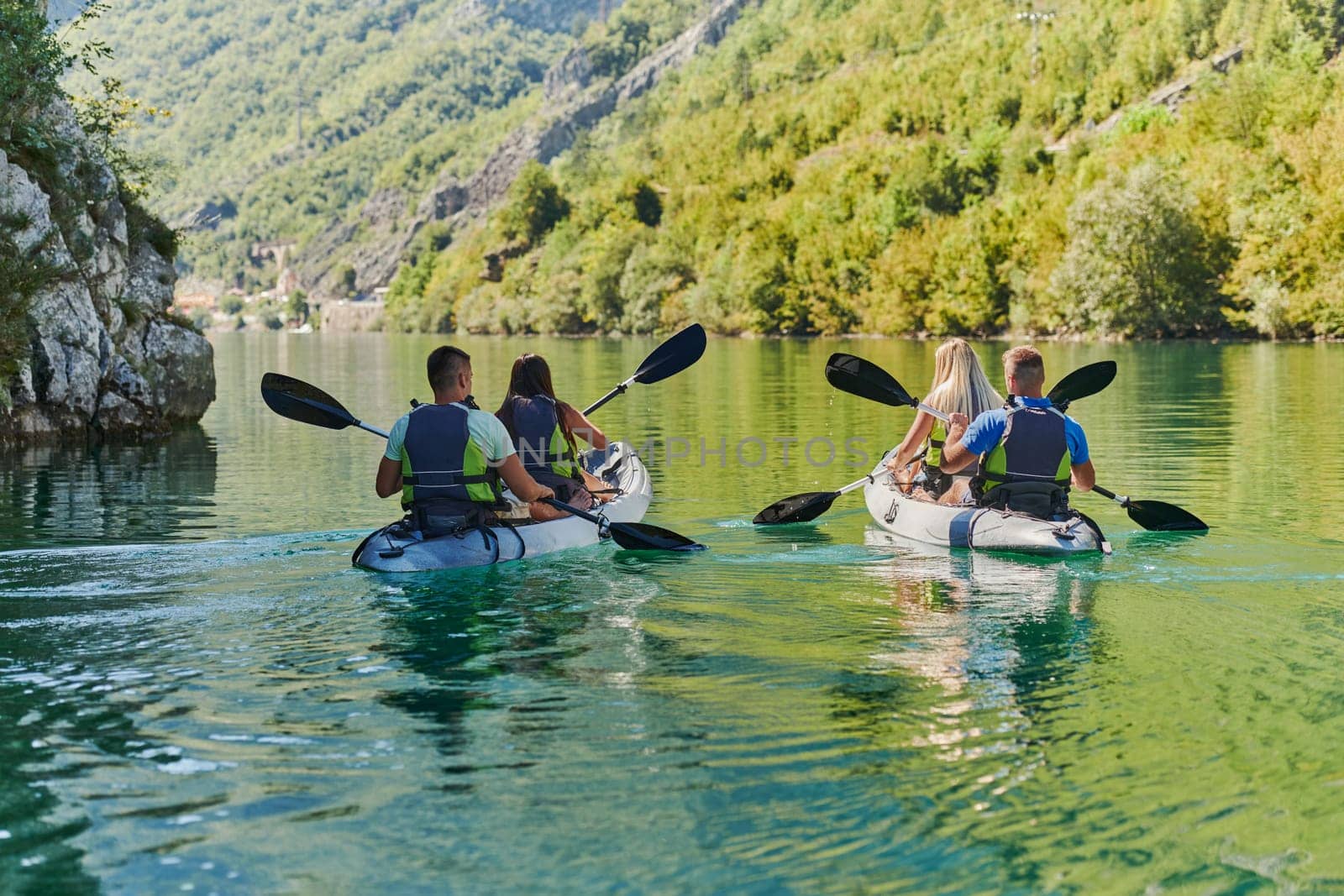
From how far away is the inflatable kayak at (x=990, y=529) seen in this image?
11109mm

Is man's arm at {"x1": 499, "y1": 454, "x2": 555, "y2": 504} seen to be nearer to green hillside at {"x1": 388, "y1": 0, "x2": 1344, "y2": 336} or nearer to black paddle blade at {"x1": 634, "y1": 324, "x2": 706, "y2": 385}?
black paddle blade at {"x1": 634, "y1": 324, "x2": 706, "y2": 385}

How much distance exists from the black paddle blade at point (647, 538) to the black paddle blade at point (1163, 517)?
400cm

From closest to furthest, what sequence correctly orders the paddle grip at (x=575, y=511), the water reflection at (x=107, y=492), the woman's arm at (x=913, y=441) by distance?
the paddle grip at (x=575, y=511), the woman's arm at (x=913, y=441), the water reflection at (x=107, y=492)

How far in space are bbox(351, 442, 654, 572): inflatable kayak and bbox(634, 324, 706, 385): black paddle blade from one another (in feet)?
6.88

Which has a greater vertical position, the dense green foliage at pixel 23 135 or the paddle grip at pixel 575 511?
the dense green foliage at pixel 23 135

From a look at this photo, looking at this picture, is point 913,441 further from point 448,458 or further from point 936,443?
point 448,458

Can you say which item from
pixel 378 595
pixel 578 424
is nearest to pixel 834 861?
pixel 378 595

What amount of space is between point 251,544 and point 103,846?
22.6 feet

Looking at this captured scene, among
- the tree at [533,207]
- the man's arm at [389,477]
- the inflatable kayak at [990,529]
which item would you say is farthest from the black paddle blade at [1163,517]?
the tree at [533,207]

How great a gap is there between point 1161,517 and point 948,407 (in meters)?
2.20

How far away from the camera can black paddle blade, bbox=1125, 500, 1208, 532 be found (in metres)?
12.5

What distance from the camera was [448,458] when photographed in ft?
34.9

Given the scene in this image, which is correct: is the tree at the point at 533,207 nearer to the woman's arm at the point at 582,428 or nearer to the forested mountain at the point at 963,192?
the forested mountain at the point at 963,192

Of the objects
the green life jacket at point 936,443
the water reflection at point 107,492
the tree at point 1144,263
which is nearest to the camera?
the green life jacket at point 936,443
